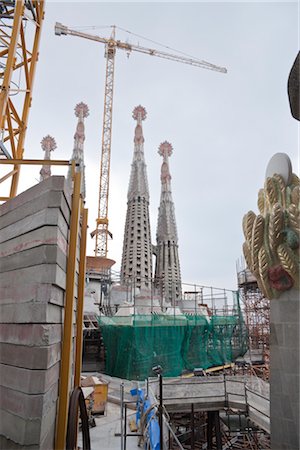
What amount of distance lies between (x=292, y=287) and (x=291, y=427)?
171cm

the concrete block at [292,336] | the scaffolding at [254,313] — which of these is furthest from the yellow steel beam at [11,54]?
the scaffolding at [254,313]

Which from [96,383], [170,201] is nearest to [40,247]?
[96,383]

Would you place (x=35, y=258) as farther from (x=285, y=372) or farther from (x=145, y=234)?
(x=145, y=234)

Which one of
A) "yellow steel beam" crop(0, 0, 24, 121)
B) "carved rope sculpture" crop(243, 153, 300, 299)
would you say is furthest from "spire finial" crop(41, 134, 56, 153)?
"carved rope sculpture" crop(243, 153, 300, 299)

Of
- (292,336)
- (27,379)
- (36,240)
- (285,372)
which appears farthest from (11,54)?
(285,372)

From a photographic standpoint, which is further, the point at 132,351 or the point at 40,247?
the point at 132,351

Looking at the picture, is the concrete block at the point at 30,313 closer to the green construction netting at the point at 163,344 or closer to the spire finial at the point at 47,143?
the green construction netting at the point at 163,344

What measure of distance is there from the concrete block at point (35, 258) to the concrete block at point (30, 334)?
19.3 inches

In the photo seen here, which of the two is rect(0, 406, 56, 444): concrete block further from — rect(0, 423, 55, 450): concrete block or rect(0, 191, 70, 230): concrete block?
rect(0, 191, 70, 230): concrete block

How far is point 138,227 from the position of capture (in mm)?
52812

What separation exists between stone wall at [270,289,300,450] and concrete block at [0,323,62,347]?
2945 mm

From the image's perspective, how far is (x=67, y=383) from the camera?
2.76 metres

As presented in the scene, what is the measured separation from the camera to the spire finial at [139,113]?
61.6 meters

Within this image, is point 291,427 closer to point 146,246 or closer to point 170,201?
point 146,246
